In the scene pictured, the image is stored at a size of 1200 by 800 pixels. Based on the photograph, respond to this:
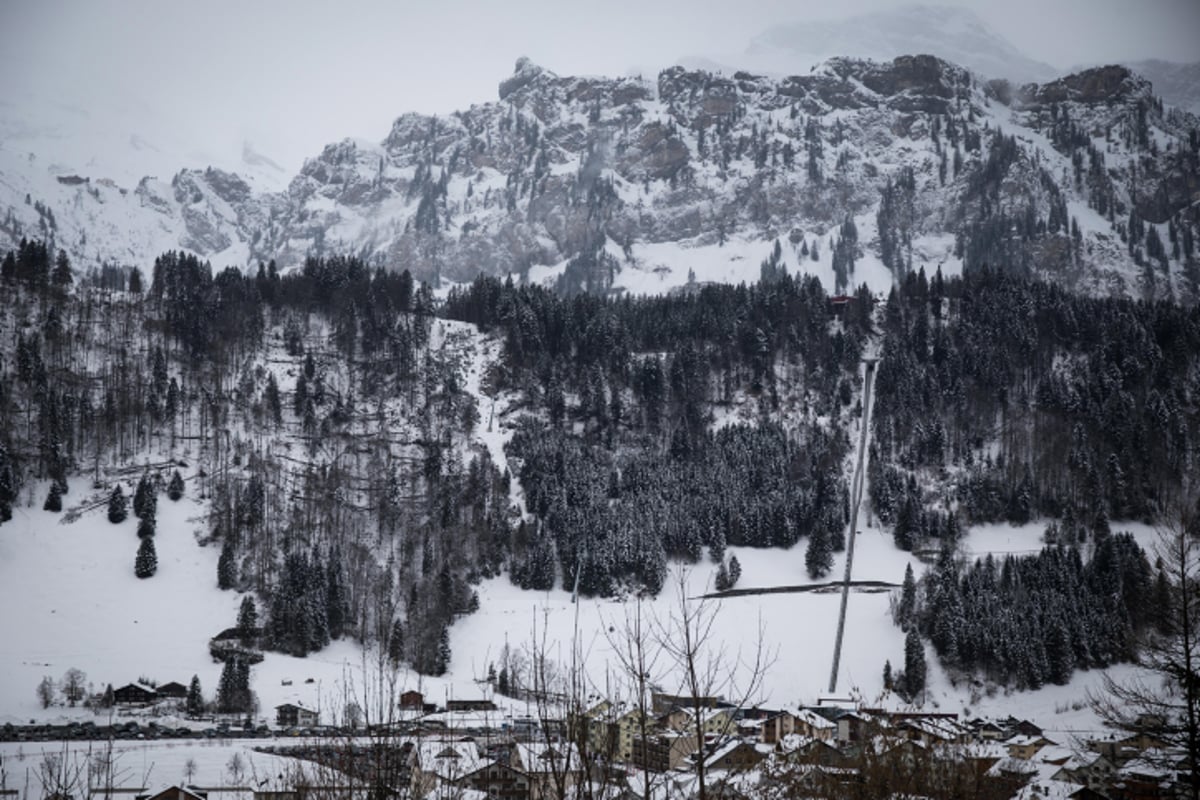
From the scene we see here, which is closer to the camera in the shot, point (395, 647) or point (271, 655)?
point (395, 647)

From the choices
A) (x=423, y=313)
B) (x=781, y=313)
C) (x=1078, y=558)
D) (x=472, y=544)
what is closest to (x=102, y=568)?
(x=472, y=544)

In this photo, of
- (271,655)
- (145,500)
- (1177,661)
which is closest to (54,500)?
(145,500)

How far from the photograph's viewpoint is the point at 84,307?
9912 cm

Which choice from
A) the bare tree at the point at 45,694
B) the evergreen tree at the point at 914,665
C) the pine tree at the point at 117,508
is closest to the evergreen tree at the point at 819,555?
the evergreen tree at the point at 914,665

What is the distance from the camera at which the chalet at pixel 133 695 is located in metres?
50.8

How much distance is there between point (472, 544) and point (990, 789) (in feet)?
227

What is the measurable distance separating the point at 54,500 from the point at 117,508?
5480 mm

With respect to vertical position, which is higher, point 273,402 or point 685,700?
point 273,402

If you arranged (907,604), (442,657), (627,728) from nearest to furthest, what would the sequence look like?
(627,728) → (442,657) → (907,604)

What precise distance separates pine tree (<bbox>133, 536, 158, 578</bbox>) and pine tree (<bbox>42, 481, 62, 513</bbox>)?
35.8ft

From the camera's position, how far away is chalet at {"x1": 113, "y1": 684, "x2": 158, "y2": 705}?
167ft

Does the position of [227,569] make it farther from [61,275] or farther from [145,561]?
[61,275]

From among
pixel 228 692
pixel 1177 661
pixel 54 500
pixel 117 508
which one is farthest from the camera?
pixel 54 500

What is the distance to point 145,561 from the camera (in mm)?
68562
